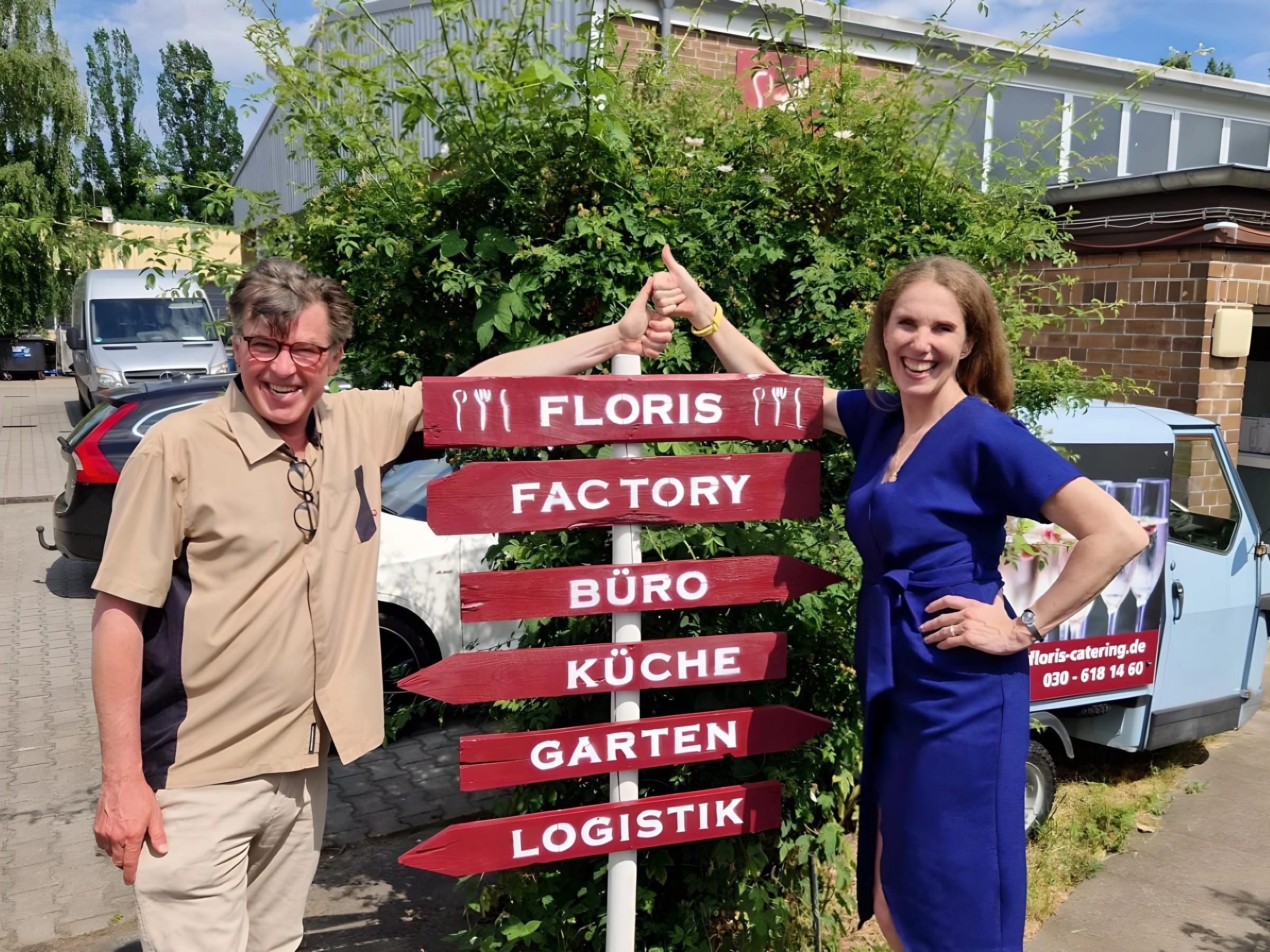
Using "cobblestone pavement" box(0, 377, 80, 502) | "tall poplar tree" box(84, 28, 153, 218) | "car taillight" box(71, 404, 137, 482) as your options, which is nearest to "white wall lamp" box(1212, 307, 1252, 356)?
"car taillight" box(71, 404, 137, 482)

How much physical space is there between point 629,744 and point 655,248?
1407 mm

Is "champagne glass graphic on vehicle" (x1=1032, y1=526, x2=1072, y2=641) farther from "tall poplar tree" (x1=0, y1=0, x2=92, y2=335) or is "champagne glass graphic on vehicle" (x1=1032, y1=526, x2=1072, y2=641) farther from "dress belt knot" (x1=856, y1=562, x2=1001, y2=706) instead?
"tall poplar tree" (x1=0, y1=0, x2=92, y2=335)

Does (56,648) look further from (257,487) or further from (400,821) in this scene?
(257,487)

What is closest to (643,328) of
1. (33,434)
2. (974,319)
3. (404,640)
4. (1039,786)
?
(974,319)

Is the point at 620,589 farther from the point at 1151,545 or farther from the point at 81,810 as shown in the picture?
the point at 81,810

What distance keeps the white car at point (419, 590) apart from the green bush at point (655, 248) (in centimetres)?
222

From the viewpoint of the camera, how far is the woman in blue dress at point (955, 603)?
7.43 ft

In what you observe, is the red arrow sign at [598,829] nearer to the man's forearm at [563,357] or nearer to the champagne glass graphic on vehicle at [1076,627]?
the man's forearm at [563,357]

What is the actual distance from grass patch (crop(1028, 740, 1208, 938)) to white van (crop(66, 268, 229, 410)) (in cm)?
1357

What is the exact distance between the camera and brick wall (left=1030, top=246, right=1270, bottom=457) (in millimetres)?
7621

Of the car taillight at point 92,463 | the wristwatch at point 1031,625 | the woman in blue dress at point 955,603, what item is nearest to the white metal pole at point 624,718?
the woman in blue dress at point 955,603

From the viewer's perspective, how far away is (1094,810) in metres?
4.80

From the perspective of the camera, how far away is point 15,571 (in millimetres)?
9375

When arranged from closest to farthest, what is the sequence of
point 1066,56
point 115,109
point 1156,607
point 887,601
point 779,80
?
point 887,601 < point 779,80 < point 1156,607 < point 1066,56 < point 115,109
